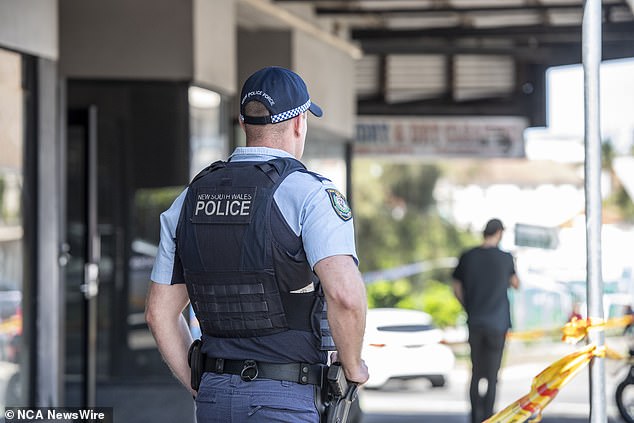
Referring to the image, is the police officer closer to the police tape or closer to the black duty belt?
the black duty belt

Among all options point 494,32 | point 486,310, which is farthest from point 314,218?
point 494,32

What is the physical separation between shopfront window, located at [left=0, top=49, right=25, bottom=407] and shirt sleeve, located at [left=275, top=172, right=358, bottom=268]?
4.07 m

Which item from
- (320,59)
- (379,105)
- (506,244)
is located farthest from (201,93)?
(506,244)

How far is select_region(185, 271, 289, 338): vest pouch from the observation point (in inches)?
143

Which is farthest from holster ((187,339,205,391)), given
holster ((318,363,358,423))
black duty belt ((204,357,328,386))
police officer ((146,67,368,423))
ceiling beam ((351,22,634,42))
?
ceiling beam ((351,22,634,42))

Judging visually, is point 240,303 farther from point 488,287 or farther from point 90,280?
point 488,287

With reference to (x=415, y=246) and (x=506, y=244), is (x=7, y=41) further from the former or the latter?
(x=415, y=246)

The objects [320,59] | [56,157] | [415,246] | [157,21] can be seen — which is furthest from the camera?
[415,246]

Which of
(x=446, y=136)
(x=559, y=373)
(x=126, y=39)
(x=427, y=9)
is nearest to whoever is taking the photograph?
(x=559, y=373)

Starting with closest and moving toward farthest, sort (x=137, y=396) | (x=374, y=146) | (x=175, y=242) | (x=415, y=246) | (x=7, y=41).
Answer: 1. (x=175, y=242)
2. (x=7, y=41)
3. (x=137, y=396)
4. (x=374, y=146)
5. (x=415, y=246)

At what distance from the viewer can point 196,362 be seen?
3.83 meters

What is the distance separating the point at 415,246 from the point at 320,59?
43.1m

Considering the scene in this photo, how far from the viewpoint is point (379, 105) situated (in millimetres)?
16906

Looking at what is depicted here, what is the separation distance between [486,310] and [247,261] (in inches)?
274
